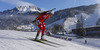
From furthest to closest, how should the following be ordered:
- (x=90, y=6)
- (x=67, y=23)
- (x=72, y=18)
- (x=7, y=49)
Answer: (x=90, y=6) < (x=72, y=18) < (x=67, y=23) < (x=7, y=49)

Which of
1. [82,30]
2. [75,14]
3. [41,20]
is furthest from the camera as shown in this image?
[75,14]

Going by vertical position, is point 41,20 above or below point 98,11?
below

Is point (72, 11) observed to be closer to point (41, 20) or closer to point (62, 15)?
point (62, 15)

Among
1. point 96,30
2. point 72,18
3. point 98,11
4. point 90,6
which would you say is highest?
point 90,6

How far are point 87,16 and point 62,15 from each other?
153ft

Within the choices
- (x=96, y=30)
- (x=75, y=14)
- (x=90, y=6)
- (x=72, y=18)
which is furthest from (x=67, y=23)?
(x=96, y=30)

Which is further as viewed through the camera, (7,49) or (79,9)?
(79,9)

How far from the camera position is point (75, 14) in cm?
17825

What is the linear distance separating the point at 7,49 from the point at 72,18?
16397cm

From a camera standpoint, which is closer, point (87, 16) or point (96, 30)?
point (96, 30)

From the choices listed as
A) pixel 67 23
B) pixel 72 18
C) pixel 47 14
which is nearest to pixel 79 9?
pixel 72 18

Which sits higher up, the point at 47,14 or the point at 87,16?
the point at 87,16

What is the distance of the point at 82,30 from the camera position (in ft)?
165

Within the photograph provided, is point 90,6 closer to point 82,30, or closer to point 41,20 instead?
point 82,30
